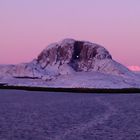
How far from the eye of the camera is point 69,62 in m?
134

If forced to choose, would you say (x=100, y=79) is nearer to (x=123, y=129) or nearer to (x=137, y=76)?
(x=137, y=76)

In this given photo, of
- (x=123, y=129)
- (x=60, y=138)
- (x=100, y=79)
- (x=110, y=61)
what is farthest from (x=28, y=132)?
(x=110, y=61)

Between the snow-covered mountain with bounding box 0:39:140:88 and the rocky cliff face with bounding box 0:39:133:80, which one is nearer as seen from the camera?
the snow-covered mountain with bounding box 0:39:140:88

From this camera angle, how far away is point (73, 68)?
5103 inches

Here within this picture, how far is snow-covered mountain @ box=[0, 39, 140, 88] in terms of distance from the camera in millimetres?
111875

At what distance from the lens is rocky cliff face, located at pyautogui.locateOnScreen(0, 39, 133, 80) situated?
415ft

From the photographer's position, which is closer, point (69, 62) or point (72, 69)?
point (72, 69)

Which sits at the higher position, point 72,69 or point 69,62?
point 69,62

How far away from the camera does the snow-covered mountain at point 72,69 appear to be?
111875 millimetres

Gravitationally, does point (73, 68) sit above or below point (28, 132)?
below

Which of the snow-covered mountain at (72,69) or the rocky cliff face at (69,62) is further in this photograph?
the rocky cliff face at (69,62)

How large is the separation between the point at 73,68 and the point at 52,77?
35.9 ft

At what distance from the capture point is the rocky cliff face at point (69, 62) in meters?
126

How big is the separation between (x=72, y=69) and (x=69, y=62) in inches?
222
